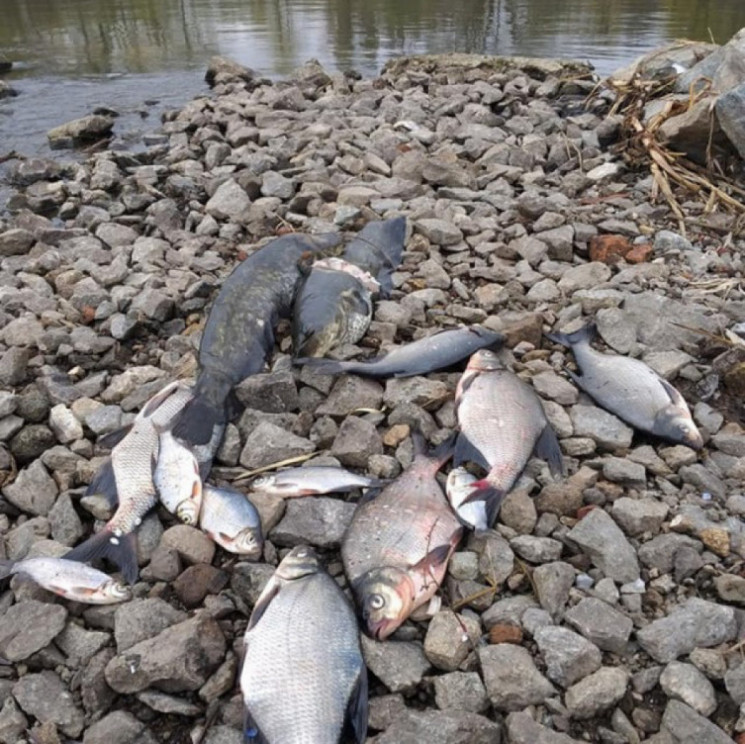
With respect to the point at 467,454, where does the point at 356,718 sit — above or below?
below

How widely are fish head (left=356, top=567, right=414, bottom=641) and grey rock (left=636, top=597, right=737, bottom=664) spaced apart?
924 millimetres

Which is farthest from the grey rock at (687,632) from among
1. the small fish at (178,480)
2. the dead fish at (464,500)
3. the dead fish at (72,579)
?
the dead fish at (72,579)

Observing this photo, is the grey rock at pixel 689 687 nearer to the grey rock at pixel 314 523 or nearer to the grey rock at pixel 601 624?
the grey rock at pixel 601 624

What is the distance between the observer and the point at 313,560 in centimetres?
329

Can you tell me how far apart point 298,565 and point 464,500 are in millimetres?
843

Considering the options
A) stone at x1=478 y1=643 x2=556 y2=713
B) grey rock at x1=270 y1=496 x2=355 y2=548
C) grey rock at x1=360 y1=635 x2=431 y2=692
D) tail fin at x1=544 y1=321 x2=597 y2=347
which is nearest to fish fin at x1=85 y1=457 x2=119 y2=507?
grey rock at x1=270 y1=496 x2=355 y2=548

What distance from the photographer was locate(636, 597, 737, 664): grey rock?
9.70ft

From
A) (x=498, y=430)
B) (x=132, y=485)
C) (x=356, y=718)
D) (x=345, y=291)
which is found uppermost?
(x=345, y=291)

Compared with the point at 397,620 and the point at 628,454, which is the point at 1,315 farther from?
the point at 628,454

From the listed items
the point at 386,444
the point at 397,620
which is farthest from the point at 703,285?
the point at 397,620

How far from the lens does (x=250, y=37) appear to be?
64.2 feet

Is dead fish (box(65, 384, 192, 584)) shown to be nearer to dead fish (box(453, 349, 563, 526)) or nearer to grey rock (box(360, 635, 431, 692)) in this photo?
grey rock (box(360, 635, 431, 692))

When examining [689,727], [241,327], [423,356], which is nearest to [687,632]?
[689,727]

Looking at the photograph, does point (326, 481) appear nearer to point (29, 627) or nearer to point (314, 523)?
point (314, 523)
